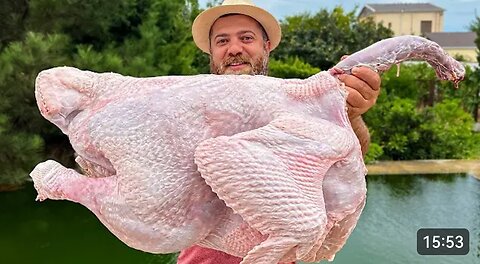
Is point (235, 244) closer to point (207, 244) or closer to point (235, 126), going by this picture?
point (207, 244)

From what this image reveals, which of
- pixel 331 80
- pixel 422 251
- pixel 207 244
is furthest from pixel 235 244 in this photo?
pixel 422 251

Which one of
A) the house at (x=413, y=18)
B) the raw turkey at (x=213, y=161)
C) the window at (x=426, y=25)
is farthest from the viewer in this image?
the window at (x=426, y=25)

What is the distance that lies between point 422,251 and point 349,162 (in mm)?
4499

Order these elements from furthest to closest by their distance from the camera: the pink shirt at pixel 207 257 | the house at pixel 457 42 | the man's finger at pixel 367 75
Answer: the house at pixel 457 42, the pink shirt at pixel 207 257, the man's finger at pixel 367 75

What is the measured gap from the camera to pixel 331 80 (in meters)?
1.00

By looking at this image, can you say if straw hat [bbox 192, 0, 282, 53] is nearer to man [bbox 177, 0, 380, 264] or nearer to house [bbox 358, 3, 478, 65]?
man [bbox 177, 0, 380, 264]

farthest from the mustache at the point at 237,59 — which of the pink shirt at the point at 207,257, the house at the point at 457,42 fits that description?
the house at the point at 457,42
